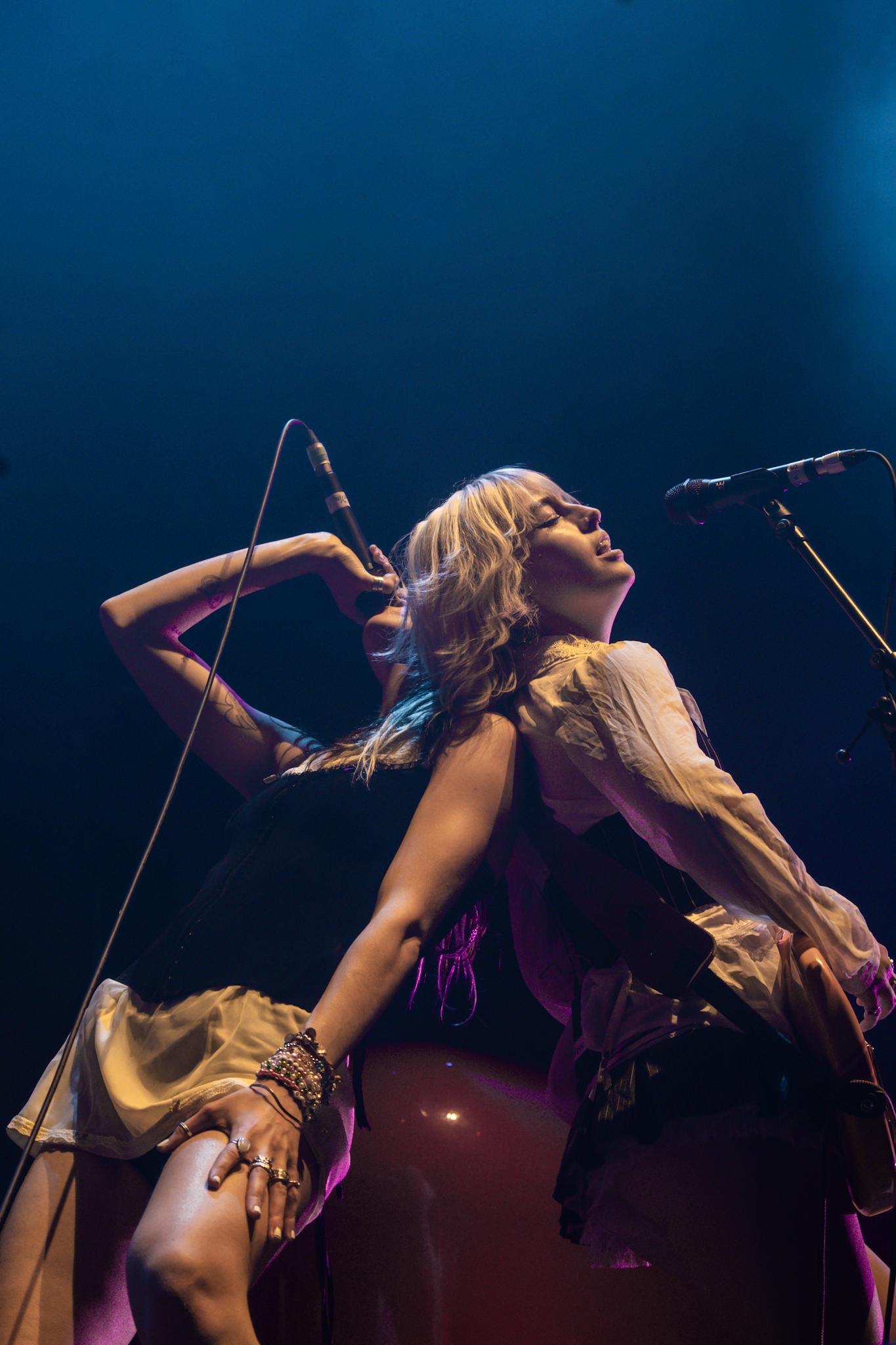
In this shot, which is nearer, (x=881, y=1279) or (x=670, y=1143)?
(x=670, y=1143)

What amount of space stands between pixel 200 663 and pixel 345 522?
0.49 metres

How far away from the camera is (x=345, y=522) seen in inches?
67.9

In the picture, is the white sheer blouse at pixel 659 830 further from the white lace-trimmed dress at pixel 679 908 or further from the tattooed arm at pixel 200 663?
the tattooed arm at pixel 200 663

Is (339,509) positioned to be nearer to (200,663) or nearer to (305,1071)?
(200,663)

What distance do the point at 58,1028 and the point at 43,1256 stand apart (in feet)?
2.40

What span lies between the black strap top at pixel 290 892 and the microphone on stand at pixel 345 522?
492 mm

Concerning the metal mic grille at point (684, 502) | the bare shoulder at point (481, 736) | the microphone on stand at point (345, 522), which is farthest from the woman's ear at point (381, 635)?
the metal mic grille at point (684, 502)

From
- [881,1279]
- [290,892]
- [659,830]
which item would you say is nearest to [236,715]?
[290,892]

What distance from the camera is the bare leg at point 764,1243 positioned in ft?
2.86

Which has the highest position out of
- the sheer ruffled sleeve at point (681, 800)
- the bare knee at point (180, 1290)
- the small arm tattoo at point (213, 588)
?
the small arm tattoo at point (213, 588)

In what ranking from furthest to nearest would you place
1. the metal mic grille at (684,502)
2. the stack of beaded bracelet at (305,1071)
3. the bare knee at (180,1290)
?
the metal mic grille at (684,502) < the stack of beaded bracelet at (305,1071) < the bare knee at (180,1290)

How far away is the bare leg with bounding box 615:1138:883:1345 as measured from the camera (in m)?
0.87

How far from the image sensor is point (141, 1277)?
702mm

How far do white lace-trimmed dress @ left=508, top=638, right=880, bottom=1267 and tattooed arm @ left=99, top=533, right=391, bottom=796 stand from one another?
2.15ft
